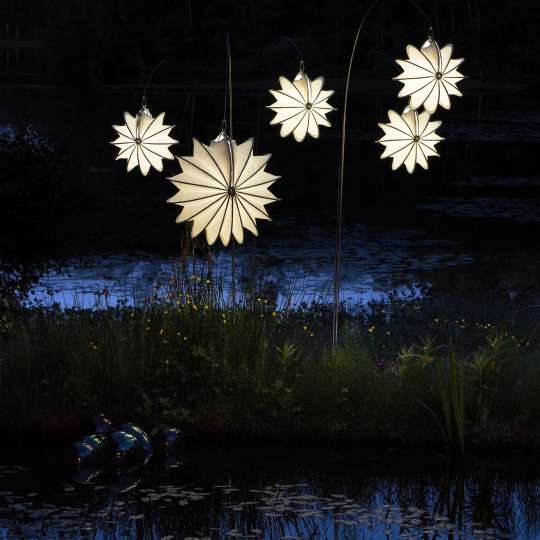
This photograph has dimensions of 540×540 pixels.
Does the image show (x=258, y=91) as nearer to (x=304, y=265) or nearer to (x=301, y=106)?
(x=304, y=265)

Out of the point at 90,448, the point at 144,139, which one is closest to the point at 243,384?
the point at 90,448

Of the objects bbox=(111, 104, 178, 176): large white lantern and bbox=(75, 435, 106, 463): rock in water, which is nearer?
bbox=(75, 435, 106, 463): rock in water

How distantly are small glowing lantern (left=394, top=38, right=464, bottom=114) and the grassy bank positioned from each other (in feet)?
5.04

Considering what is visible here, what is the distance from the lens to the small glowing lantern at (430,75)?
23.1 feet

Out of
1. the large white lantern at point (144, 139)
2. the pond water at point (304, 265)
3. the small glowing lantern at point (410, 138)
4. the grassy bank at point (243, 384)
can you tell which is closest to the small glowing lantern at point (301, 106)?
the small glowing lantern at point (410, 138)

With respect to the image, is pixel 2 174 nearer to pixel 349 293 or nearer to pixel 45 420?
pixel 349 293

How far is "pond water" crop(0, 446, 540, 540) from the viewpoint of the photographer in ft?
18.3

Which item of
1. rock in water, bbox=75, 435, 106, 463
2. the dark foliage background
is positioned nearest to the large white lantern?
rock in water, bbox=75, 435, 106, 463

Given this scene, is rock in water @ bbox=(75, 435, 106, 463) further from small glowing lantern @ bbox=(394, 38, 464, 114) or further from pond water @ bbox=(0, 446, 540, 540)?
small glowing lantern @ bbox=(394, 38, 464, 114)

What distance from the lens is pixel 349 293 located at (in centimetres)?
1262

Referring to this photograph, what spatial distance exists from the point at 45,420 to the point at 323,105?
9.26 ft

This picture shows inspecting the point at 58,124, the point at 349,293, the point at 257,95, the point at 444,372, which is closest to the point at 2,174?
the point at 349,293

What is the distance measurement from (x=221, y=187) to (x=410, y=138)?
1.82m

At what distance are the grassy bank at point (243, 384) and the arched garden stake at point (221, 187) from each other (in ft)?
3.45
